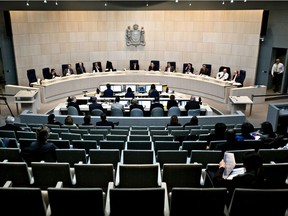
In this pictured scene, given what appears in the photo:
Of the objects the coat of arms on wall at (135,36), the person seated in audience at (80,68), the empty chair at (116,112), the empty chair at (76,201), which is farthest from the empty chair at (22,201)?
the coat of arms on wall at (135,36)

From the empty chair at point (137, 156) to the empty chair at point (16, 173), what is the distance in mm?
1400

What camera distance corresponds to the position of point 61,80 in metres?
12.6

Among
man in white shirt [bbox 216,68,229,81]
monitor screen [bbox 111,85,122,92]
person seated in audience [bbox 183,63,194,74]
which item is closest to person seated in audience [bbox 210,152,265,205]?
monitor screen [bbox 111,85,122,92]

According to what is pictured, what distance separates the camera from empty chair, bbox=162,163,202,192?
3.58 m

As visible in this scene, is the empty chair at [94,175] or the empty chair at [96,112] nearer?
the empty chair at [94,175]

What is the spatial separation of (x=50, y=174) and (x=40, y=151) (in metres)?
0.88

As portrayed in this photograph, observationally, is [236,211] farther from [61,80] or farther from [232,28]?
[232,28]

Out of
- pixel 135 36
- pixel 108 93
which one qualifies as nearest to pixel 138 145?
pixel 108 93

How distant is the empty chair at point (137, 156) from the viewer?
4461 millimetres

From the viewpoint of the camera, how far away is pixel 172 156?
Answer: 4.48 meters

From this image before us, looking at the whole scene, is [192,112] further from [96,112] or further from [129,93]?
[96,112]

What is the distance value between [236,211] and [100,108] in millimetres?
Result: 6594

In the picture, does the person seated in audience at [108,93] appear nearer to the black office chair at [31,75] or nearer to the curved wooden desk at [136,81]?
the curved wooden desk at [136,81]

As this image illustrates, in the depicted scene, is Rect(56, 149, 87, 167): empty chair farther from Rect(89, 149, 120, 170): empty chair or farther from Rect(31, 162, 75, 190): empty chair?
Rect(31, 162, 75, 190): empty chair
